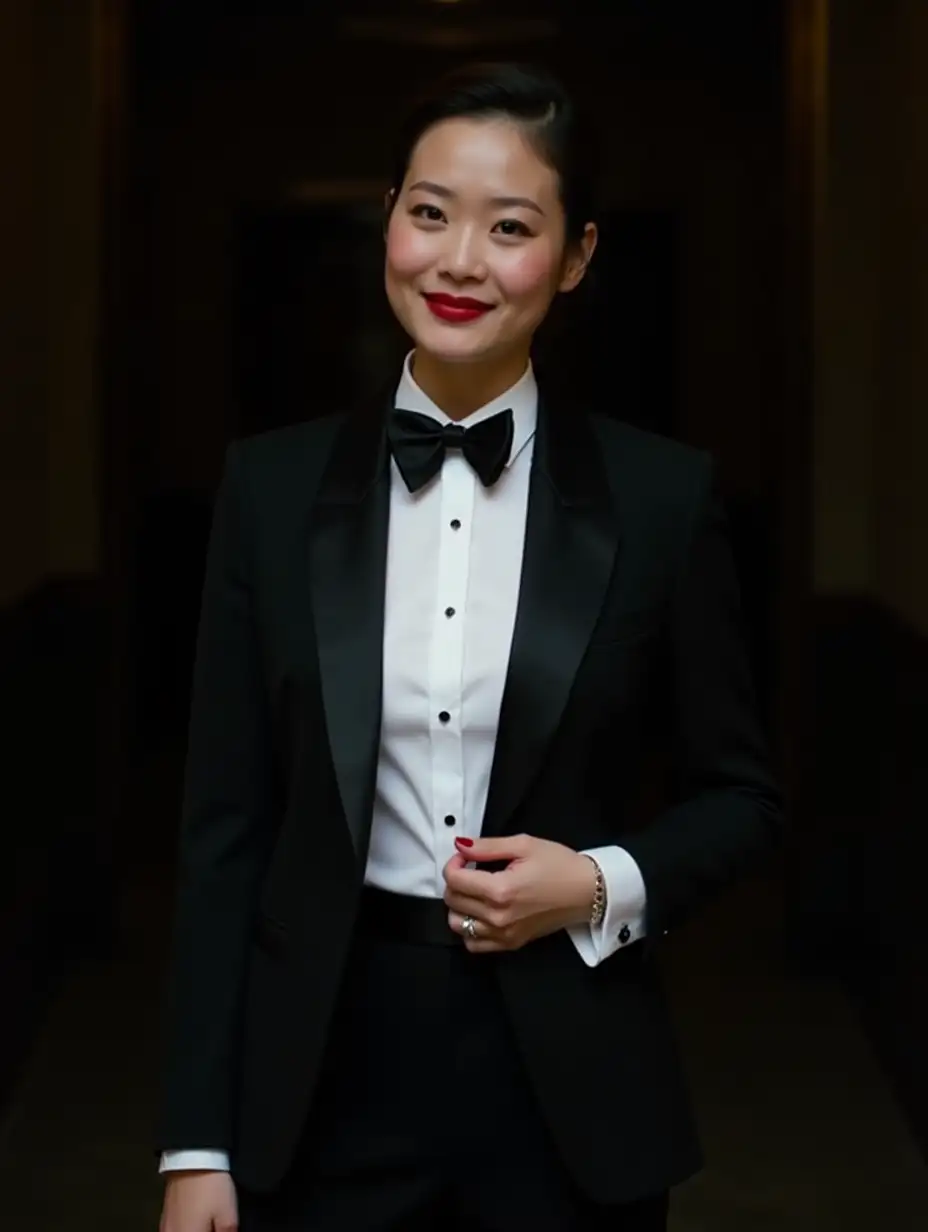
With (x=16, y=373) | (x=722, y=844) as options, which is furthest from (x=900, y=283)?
(x=722, y=844)

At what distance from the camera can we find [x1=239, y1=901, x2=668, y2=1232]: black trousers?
1.51 m

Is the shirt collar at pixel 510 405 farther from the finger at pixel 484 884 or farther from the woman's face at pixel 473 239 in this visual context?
the finger at pixel 484 884

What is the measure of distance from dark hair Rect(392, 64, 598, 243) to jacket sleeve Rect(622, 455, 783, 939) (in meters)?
0.25

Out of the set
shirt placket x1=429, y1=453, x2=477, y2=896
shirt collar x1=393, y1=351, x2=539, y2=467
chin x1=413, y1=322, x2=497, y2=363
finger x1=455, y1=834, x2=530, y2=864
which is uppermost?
chin x1=413, y1=322, x2=497, y2=363

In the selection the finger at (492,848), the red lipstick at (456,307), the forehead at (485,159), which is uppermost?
the forehead at (485,159)

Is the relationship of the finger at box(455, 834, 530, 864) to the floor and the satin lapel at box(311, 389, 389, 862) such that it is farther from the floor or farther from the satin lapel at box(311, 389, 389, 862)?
the floor

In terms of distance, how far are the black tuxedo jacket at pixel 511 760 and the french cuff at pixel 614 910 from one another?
0.03 ft

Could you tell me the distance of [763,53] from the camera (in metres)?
7.58

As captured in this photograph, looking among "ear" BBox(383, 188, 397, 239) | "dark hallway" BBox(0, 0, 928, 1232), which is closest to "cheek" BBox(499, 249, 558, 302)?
"ear" BBox(383, 188, 397, 239)

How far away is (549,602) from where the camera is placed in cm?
149

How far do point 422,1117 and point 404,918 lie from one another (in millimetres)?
146

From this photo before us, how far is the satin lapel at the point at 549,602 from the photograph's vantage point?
Result: 147 centimetres

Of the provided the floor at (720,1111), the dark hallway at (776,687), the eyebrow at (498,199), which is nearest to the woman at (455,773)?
the eyebrow at (498,199)

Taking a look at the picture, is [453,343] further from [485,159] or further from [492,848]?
[492,848]
